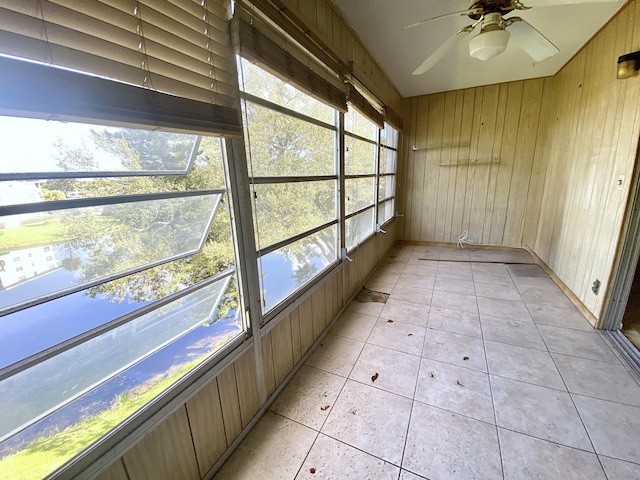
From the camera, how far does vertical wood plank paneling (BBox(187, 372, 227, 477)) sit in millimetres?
1132

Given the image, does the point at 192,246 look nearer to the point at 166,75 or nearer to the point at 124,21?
the point at 166,75

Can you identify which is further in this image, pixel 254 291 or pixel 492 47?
pixel 492 47

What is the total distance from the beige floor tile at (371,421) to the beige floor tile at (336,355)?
0.19 meters

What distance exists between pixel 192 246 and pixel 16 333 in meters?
0.54

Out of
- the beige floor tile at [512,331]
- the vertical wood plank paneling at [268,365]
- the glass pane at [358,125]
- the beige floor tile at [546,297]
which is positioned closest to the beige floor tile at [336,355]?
the vertical wood plank paneling at [268,365]

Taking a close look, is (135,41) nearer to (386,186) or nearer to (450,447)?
(450,447)

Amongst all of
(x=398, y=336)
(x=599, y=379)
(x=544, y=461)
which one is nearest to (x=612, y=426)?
(x=599, y=379)

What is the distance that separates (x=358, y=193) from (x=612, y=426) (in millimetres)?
2429

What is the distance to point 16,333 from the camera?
0.66 metres

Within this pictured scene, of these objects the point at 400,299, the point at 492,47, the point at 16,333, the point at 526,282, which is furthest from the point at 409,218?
the point at 16,333

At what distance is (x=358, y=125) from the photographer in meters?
2.81

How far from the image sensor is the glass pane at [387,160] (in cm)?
375

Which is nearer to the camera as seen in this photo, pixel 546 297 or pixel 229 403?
pixel 229 403

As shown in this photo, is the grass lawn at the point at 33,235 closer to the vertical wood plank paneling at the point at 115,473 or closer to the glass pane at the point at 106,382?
the glass pane at the point at 106,382
